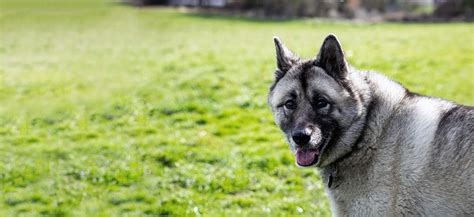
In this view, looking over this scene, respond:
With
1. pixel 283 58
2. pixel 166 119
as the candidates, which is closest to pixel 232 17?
pixel 166 119

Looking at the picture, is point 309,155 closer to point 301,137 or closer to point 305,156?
point 305,156

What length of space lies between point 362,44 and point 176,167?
12.9 m

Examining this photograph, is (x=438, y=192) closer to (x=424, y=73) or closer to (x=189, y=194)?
(x=189, y=194)

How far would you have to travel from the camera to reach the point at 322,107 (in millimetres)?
4867

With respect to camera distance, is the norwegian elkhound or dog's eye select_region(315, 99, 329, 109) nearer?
the norwegian elkhound

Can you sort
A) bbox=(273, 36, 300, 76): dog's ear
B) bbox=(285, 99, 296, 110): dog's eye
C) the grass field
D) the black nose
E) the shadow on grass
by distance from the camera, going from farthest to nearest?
the shadow on grass
the grass field
bbox=(273, 36, 300, 76): dog's ear
bbox=(285, 99, 296, 110): dog's eye
the black nose

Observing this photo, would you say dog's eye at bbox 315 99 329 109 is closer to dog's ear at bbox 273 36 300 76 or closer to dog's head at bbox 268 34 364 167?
dog's head at bbox 268 34 364 167

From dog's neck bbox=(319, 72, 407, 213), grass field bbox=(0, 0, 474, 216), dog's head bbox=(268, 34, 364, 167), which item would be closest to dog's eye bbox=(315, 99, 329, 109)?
dog's head bbox=(268, 34, 364, 167)

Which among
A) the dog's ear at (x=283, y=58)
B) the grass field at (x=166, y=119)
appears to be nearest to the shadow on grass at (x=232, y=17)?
the grass field at (x=166, y=119)

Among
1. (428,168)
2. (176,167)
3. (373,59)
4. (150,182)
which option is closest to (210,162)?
(176,167)

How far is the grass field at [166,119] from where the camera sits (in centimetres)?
797

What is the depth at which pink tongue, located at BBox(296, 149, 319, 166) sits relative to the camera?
4898mm

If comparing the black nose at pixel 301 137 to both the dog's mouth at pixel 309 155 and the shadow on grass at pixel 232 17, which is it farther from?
the shadow on grass at pixel 232 17

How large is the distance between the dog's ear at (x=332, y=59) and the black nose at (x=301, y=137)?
22.9 inches
